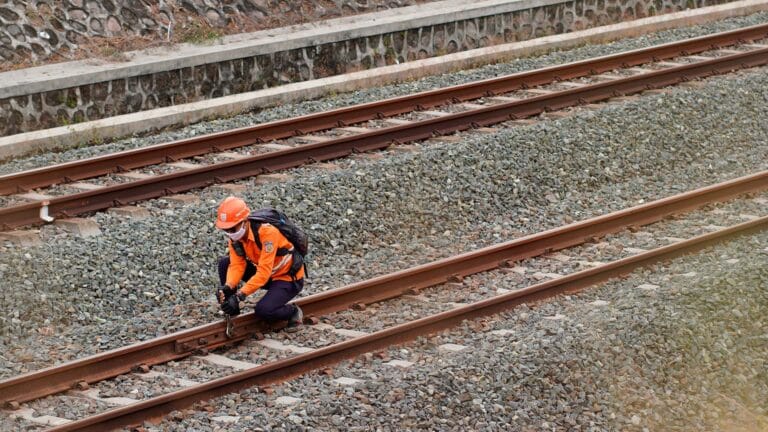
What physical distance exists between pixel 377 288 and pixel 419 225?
6.08 ft

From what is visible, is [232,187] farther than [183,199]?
Yes

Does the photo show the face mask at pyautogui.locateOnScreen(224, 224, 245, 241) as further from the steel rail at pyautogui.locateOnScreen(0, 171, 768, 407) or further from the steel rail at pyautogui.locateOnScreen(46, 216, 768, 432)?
the steel rail at pyautogui.locateOnScreen(46, 216, 768, 432)

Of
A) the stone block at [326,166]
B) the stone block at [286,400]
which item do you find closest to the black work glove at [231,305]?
the stone block at [286,400]

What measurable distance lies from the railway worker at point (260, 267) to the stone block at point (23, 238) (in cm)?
243

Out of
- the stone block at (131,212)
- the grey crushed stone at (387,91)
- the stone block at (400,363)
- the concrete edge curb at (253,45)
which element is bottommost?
the grey crushed stone at (387,91)

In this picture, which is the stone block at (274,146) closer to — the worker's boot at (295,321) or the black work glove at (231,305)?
the worker's boot at (295,321)

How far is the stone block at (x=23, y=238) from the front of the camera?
1064 centimetres

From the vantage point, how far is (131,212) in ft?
37.3

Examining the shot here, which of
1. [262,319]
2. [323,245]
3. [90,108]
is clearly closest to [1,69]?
[90,108]

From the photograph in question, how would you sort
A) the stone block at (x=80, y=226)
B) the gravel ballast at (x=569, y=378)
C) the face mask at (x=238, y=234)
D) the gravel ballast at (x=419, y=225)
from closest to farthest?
1. the gravel ballast at (x=569, y=378)
2. the gravel ballast at (x=419, y=225)
3. the face mask at (x=238, y=234)
4. the stone block at (x=80, y=226)

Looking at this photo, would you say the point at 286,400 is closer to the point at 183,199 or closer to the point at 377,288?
the point at 377,288

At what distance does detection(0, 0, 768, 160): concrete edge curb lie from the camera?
13.7m

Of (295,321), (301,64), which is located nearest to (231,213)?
(295,321)

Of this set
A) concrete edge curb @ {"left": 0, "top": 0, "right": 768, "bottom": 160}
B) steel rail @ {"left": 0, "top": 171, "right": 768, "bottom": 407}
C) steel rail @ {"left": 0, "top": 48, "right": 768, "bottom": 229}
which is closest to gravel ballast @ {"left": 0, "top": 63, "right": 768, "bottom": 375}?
steel rail @ {"left": 0, "top": 48, "right": 768, "bottom": 229}
